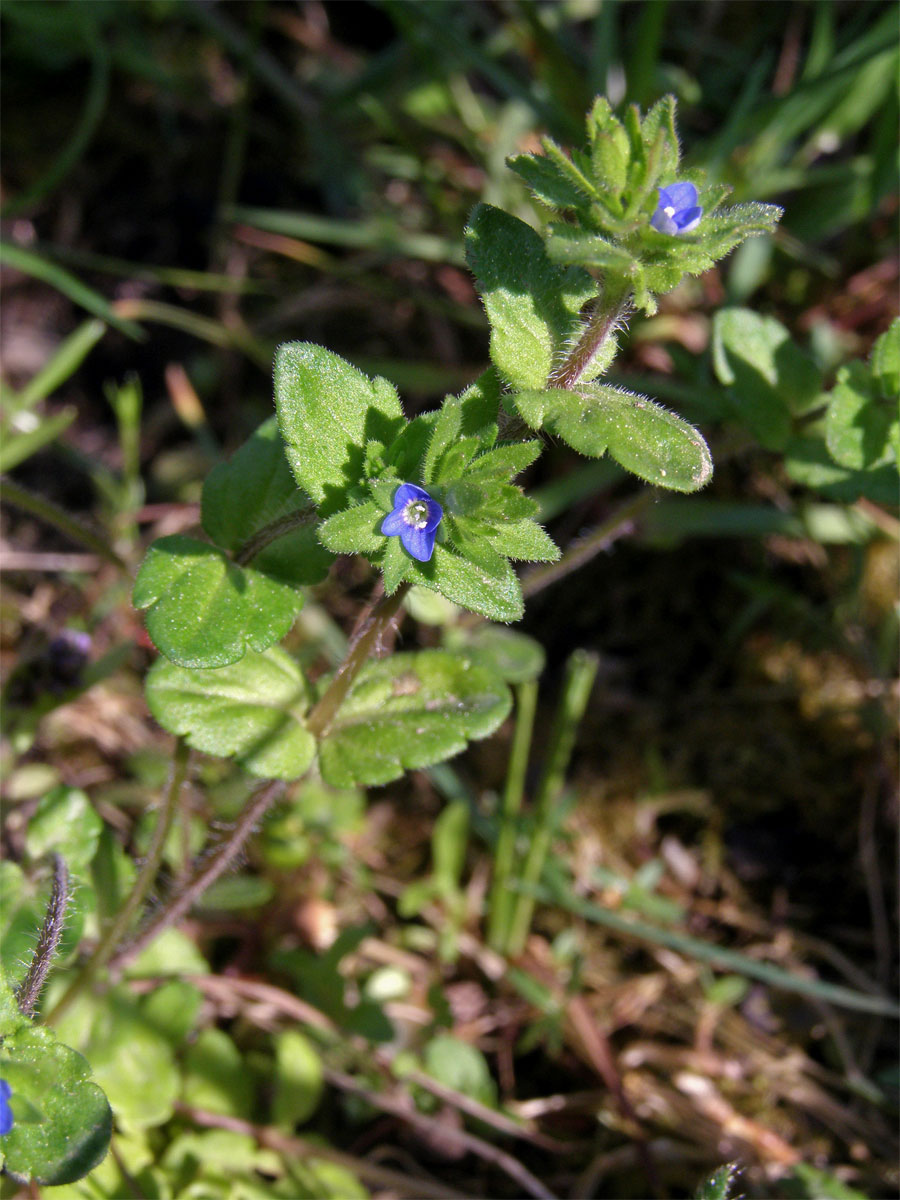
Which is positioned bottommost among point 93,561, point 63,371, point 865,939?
point 93,561

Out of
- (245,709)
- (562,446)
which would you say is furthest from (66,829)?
(562,446)

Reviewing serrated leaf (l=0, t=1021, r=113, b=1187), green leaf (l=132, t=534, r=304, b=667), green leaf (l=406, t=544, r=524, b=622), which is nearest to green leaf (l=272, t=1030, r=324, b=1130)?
serrated leaf (l=0, t=1021, r=113, b=1187)

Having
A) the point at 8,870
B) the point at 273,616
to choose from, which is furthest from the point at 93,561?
the point at 273,616

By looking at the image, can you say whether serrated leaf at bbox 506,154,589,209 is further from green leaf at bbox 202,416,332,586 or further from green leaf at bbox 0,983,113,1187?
green leaf at bbox 0,983,113,1187

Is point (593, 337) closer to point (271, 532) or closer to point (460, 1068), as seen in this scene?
point (271, 532)

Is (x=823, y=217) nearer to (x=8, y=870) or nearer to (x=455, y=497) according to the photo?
(x=455, y=497)

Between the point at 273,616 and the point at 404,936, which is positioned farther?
the point at 404,936
